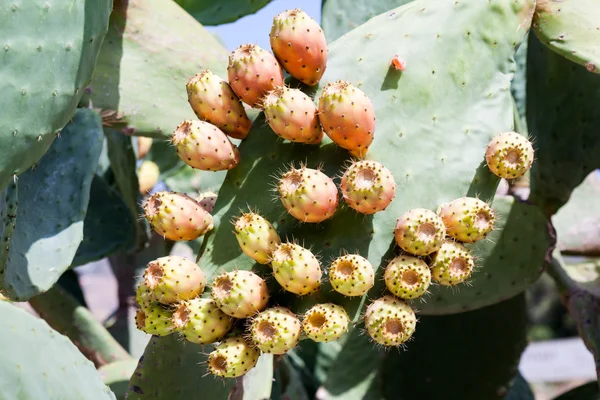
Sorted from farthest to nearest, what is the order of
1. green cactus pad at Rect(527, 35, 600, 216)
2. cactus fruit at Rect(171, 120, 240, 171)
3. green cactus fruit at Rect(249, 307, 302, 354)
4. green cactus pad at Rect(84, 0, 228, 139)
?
green cactus pad at Rect(527, 35, 600, 216)
green cactus pad at Rect(84, 0, 228, 139)
cactus fruit at Rect(171, 120, 240, 171)
green cactus fruit at Rect(249, 307, 302, 354)

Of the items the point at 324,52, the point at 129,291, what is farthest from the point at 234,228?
the point at 129,291

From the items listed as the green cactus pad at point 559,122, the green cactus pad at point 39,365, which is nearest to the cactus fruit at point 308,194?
the green cactus pad at point 39,365

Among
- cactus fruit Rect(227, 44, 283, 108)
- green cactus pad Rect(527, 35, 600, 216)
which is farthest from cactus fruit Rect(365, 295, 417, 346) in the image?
green cactus pad Rect(527, 35, 600, 216)

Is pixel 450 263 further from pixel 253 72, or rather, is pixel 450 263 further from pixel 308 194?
pixel 253 72

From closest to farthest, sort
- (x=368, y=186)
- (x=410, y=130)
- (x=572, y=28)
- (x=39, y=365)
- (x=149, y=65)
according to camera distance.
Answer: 1. (x=39, y=365)
2. (x=368, y=186)
3. (x=410, y=130)
4. (x=572, y=28)
5. (x=149, y=65)

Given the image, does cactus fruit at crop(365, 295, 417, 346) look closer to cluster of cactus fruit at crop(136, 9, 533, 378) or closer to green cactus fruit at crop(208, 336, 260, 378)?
cluster of cactus fruit at crop(136, 9, 533, 378)

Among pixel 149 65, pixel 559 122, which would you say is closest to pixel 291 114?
pixel 149 65
